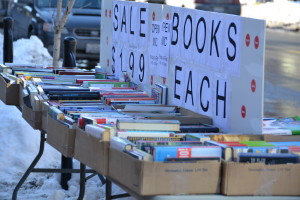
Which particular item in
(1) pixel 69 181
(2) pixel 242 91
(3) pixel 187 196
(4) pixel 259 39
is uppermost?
(4) pixel 259 39

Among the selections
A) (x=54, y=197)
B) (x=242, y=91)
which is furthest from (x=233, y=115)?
(x=54, y=197)

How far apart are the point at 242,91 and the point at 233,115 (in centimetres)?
21

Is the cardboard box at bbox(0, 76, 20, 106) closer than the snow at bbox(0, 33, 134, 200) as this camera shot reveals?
Yes

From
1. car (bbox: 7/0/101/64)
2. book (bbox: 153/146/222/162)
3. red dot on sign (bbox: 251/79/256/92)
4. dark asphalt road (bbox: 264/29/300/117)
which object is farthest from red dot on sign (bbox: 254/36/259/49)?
car (bbox: 7/0/101/64)

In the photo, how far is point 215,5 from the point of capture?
3397 centimetres

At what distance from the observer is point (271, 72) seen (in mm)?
18188

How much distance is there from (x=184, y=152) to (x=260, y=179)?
16.8 inches

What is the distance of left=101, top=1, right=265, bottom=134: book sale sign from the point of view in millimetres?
5027

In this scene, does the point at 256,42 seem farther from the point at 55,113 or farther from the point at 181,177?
the point at 55,113

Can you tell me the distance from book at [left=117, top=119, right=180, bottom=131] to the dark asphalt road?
7.54 metres

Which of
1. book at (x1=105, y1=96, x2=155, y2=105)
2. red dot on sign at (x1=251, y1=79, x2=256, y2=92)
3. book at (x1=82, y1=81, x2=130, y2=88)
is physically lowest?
book at (x1=105, y1=96, x2=155, y2=105)

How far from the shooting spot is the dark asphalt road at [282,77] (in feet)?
43.8

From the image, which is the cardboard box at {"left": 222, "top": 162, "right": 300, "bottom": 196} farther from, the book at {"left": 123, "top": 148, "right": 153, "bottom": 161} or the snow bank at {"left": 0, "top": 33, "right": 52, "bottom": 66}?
the snow bank at {"left": 0, "top": 33, "right": 52, "bottom": 66}

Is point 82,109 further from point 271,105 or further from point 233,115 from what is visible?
point 271,105
